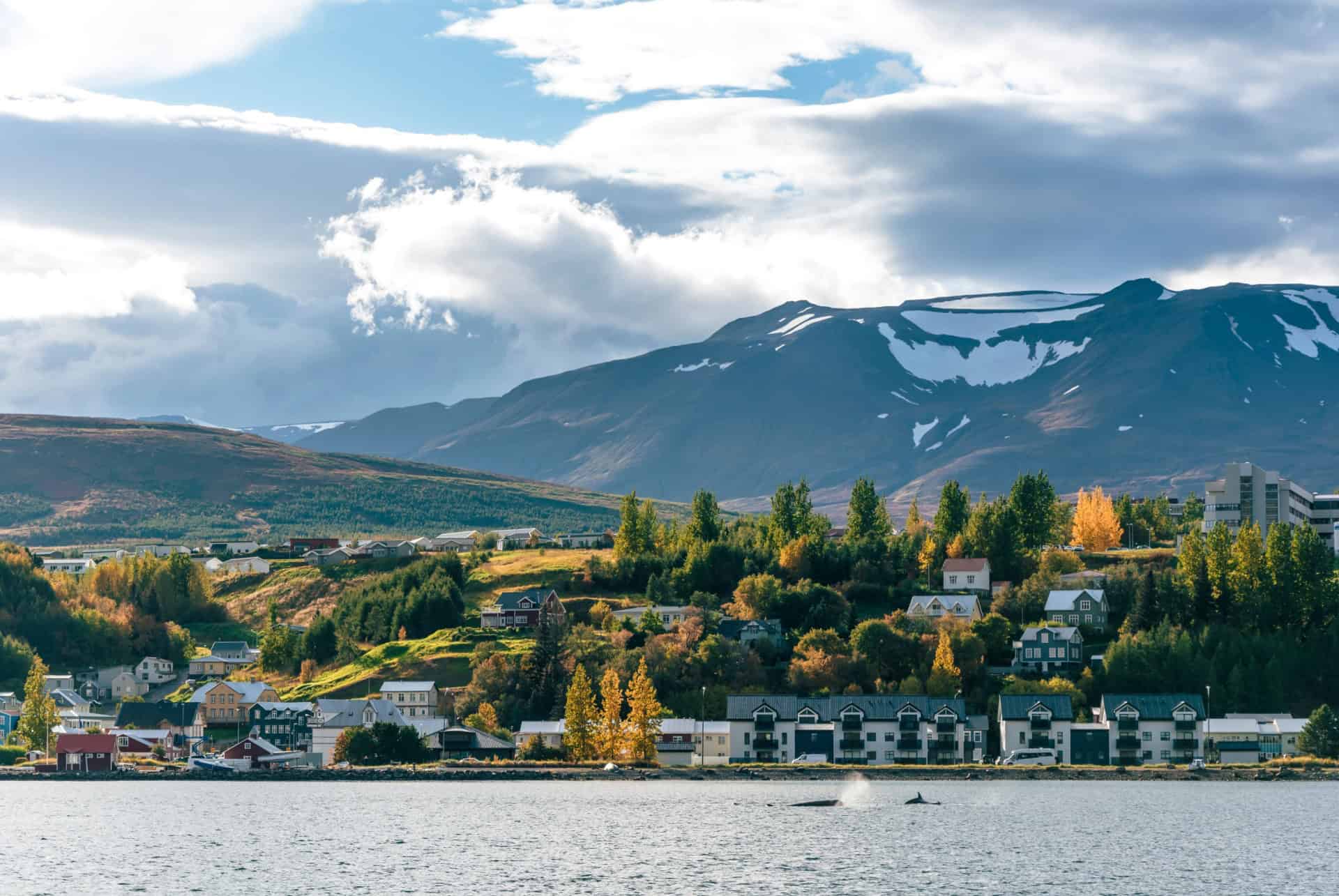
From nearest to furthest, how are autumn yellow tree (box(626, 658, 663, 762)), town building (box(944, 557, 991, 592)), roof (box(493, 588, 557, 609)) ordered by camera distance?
autumn yellow tree (box(626, 658, 663, 762)) → roof (box(493, 588, 557, 609)) → town building (box(944, 557, 991, 592))

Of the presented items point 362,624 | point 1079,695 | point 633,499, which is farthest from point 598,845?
point 633,499

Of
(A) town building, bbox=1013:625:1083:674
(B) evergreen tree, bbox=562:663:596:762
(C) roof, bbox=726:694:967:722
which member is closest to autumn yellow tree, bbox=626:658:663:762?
(B) evergreen tree, bbox=562:663:596:762

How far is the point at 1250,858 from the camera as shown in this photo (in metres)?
82.6

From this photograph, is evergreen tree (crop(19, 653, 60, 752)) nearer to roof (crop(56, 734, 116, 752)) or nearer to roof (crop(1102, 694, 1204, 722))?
roof (crop(56, 734, 116, 752))

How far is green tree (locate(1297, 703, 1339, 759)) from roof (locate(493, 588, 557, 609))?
66.6 meters

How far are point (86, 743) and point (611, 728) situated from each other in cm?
3909

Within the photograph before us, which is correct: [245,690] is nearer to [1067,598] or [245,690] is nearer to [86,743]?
[86,743]

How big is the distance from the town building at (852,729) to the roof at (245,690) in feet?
137

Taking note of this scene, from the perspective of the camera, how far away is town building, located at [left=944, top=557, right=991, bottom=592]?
168 meters

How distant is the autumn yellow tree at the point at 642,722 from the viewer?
130 m

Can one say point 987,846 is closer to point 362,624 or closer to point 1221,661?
point 1221,661

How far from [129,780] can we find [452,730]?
78.4 ft

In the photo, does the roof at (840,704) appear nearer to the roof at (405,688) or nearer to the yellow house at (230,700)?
the roof at (405,688)

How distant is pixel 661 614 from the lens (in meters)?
161
